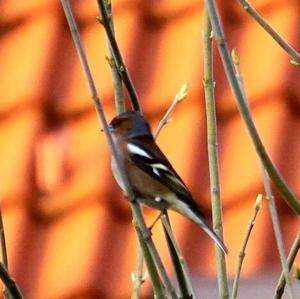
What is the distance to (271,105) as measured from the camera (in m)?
3.04

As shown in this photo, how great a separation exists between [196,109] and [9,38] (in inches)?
23.5

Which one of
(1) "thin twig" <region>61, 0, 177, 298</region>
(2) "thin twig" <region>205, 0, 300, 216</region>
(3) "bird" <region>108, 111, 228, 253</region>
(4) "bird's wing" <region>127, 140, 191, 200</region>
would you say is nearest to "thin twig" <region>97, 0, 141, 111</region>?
(1) "thin twig" <region>61, 0, 177, 298</region>

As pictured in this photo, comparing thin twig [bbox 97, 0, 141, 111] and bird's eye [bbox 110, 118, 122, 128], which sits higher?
thin twig [bbox 97, 0, 141, 111]

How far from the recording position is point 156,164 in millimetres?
2576

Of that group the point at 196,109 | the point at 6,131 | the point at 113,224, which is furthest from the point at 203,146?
the point at 6,131

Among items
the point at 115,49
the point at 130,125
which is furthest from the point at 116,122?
the point at 115,49

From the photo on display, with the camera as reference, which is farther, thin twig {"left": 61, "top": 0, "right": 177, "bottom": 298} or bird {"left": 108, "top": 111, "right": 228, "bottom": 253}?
bird {"left": 108, "top": 111, "right": 228, "bottom": 253}

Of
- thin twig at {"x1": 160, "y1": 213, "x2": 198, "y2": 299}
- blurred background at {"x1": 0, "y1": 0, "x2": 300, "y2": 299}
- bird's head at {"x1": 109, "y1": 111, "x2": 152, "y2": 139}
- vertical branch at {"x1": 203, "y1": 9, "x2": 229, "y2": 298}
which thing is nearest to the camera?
thin twig at {"x1": 160, "y1": 213, "x2": 198, "y2": 299}

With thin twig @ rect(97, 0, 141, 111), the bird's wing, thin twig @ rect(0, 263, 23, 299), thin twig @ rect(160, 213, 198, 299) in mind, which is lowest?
thin twig @ rect(160, 213, 198, 299)

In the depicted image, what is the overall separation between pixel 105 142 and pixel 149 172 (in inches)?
19.8

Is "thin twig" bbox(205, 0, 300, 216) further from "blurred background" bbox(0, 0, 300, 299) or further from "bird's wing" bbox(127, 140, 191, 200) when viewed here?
"blurred background" bbox(0, 0, 300, 299)

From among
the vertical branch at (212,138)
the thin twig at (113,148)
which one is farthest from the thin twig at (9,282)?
the vertical branch at (212,138)

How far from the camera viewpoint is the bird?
2441mm

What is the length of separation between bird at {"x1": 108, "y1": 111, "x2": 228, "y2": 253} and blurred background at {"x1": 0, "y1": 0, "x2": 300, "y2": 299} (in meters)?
0.25
